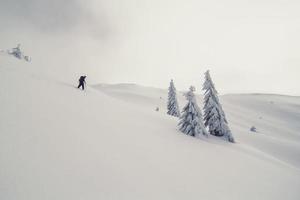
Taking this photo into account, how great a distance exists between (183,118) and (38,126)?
17273 millimetres

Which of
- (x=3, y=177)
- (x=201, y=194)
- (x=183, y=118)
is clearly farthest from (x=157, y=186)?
(x=183, y=118)

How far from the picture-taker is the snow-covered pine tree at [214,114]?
27422 millimetres

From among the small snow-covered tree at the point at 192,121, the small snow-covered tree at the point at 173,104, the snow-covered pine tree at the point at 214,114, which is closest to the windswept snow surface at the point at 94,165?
the small snow-covered tree at the point at 192,121

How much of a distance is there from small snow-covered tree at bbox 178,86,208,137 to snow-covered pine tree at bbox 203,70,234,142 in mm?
3737

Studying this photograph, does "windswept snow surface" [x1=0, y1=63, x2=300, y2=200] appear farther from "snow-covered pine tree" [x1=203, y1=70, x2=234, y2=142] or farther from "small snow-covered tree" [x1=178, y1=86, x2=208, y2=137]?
"snow-covered pine tree" [x1=203, y1=70, x2=234, y2=142]

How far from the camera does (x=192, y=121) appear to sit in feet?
76.8

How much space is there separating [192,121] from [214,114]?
617cm

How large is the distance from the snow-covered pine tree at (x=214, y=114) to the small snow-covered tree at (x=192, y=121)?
3737 mm

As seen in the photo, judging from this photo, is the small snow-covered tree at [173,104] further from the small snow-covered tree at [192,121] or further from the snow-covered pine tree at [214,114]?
the small snow-covered tree at [192,121]

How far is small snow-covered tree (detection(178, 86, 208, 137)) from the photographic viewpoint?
22856 mm

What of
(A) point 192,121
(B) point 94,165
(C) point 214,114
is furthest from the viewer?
(C) point 214,114

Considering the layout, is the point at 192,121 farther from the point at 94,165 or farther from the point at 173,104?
the point at 173,104

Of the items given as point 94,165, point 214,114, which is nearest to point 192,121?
point 214,114

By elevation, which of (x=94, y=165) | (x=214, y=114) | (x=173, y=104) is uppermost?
(x=173, y=104)
